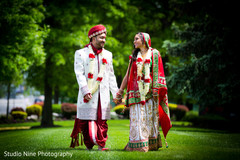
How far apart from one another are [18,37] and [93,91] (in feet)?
24.6

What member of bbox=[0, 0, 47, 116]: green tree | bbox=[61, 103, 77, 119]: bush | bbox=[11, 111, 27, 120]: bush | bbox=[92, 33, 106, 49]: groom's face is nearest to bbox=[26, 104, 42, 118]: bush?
bbox=[11, 111, 27, 120]: bush

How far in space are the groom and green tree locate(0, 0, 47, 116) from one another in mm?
6420

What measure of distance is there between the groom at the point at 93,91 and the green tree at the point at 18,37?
6420mm

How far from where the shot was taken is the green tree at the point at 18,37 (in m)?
11.8

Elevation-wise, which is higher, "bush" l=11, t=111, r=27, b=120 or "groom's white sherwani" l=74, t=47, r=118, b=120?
"groom's white sherwani" l=74, t=47, r=118, b=120

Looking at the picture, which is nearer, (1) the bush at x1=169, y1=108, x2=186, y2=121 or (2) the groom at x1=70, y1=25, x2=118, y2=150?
(2) the groom at x1=70, y1=25, x2=118, y2=150

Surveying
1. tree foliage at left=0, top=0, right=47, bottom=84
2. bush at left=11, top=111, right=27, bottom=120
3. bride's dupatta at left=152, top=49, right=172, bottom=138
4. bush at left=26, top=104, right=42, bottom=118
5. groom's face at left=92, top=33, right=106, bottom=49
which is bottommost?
bush at left=11, top=111, right=27, bottom=120

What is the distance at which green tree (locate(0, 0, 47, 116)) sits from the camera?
11.8 metres

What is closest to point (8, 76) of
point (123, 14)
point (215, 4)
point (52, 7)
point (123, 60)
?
point (52, 7)

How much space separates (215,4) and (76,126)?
9606 mm

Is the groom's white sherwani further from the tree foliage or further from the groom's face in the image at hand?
the tree foliage

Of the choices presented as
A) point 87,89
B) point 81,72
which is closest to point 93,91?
point 87,89

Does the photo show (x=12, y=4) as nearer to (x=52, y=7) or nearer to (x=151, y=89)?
(x=52, y=7)

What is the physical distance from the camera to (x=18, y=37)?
40.8 ft
